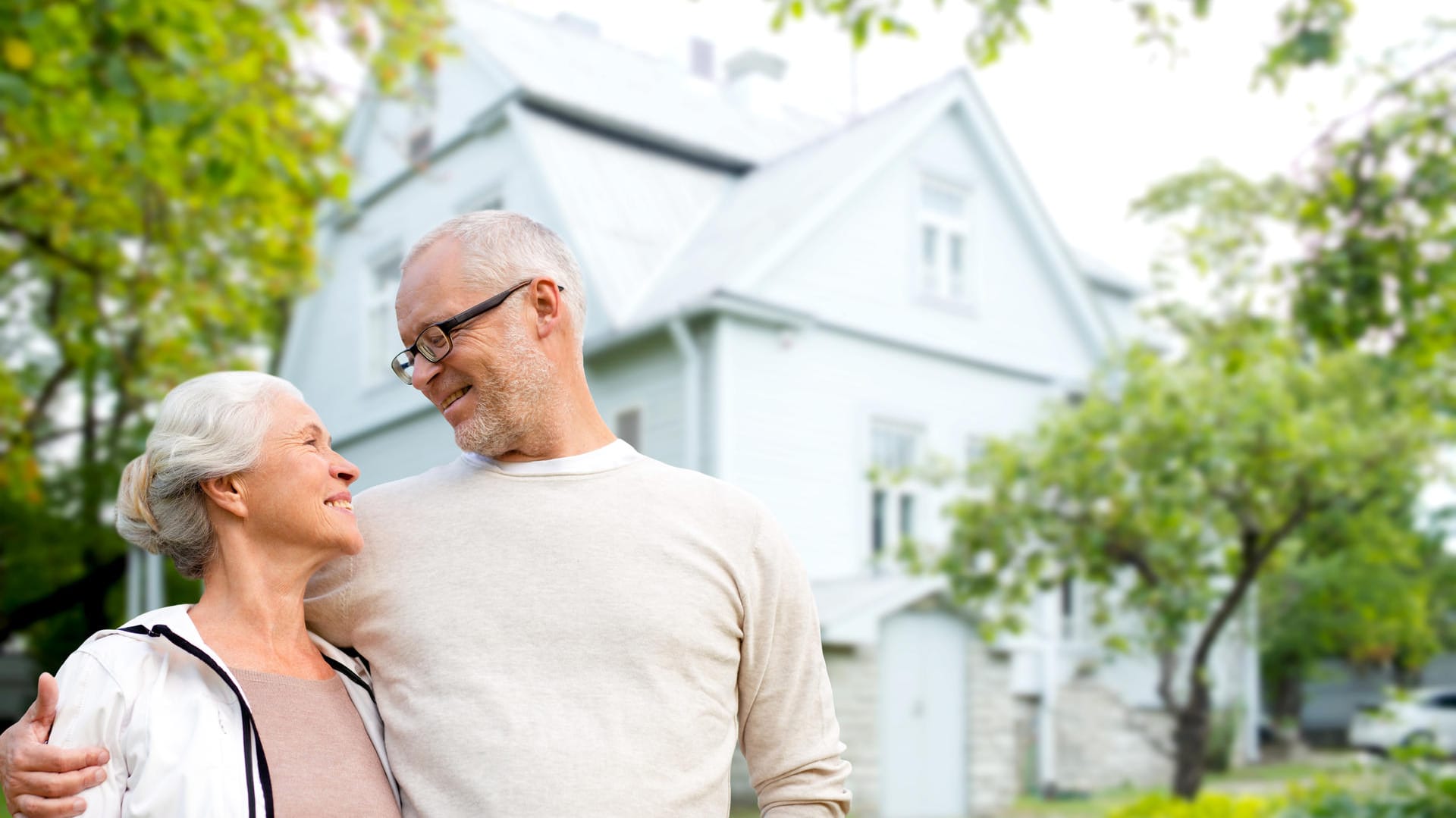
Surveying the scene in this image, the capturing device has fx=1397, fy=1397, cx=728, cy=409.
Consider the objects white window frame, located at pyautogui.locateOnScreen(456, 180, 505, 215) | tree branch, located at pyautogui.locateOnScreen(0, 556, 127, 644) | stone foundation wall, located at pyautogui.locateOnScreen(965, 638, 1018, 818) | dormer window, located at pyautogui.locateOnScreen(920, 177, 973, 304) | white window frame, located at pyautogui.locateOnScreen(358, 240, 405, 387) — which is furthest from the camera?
white window frame, located at pyautogui.locateOnScreen(358, 240, 405, 387)

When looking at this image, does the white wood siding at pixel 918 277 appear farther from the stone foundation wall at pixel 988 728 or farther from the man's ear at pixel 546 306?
the man's ear at pixel 546 306

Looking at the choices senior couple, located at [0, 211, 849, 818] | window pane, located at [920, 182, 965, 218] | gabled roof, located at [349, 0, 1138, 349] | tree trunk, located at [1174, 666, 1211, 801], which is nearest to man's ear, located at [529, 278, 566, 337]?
senior couple, located at [0, 211, 849, 818]

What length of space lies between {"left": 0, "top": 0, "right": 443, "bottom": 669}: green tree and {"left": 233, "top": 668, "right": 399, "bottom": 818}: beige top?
797mm

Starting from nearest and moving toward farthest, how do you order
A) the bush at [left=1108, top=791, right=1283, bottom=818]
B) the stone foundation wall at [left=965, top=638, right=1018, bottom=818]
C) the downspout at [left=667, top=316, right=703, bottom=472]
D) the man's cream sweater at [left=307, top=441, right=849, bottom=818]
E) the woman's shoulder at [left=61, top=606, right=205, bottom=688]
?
the woman's shoulder at [left=61, top=606, right=205, bottom=688] → the man's cream sweater at [left=307, top=441, right=849, bottom=818] → the bush at [left=1108, top=791, right=1283, bottom=818] → the downspout at [left=667, top=316, right=703, bottom=472] → the stone foundation wall at [left=965, top=638, right=1018, bottom=818]

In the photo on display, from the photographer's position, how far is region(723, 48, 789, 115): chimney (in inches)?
722

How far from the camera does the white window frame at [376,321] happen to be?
1633 cm

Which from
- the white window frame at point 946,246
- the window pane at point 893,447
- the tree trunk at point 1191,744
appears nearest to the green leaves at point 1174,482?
the tree trunk at point 1191,744

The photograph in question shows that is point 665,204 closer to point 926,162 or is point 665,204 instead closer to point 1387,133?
point 926,162

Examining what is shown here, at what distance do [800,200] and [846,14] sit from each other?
22.7 feet

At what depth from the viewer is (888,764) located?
1309 centimetres

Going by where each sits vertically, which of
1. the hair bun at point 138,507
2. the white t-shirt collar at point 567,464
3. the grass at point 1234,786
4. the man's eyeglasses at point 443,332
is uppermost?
the man's eyeglasses at point 443,332

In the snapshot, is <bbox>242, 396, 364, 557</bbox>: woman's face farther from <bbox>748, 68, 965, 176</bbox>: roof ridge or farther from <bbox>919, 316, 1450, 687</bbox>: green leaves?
<bbox>748, 68, 965, 176</bbox>: roof ridge

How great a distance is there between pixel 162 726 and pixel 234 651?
0.55ft

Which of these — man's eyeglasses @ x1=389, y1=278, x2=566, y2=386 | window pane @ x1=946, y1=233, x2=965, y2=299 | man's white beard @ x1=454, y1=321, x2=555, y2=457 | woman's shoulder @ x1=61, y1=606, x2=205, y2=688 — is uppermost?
window pane @ x1=946, y1=233, x2=965, y2=299
